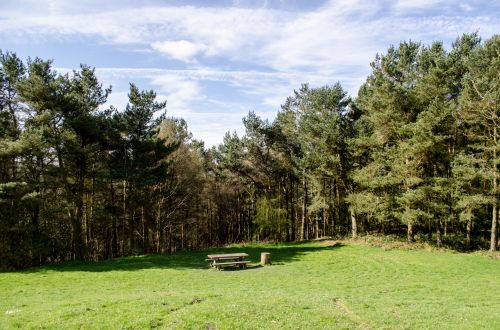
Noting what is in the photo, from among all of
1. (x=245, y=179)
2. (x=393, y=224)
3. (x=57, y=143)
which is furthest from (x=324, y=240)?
(x=57, y=143)

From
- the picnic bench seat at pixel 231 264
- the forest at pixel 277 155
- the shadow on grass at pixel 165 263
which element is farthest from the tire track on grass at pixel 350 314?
the forest at pixel 277 155

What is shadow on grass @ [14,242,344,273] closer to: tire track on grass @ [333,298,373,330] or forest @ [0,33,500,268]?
forest @ [0,33,500,268]

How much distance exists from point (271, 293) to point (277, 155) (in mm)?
29233

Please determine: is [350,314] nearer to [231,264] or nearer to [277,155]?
[231,264]

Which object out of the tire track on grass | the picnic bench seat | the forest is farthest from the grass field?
the forest

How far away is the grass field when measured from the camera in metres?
11.3

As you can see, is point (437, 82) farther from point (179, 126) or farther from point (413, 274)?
point (179, 126)

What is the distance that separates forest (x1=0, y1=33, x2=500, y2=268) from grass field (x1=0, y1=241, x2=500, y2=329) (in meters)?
5.30

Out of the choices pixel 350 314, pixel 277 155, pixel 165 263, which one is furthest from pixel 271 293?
pixel 277 155

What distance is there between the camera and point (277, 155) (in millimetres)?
44938

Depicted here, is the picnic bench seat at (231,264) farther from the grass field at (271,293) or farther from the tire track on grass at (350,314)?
the tire track on grass at (350,314)

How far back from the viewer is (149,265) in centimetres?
2719

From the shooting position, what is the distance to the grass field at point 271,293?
37.1 feet

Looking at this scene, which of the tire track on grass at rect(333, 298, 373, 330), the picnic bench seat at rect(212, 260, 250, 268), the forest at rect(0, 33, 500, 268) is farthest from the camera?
the forest at rect(0, 33, 500, 268)
